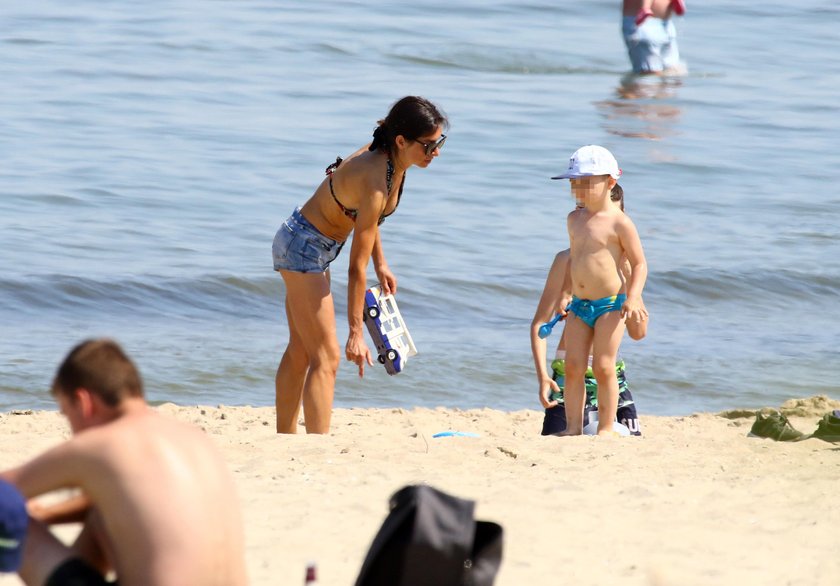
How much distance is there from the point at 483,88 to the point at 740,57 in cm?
610

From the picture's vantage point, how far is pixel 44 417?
6.79 meters

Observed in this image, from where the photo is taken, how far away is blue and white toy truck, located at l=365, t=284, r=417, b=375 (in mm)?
6246

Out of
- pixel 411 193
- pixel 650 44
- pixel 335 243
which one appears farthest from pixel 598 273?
pixel 650 44

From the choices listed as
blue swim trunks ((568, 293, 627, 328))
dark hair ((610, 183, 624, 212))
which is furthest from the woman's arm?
dark hair ((610, 183, 624, 212))

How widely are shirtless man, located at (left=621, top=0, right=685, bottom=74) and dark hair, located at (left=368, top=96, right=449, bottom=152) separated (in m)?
11.7

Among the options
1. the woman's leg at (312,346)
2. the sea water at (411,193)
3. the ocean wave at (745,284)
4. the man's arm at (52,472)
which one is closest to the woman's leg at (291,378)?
the woman's leg at (312,346)

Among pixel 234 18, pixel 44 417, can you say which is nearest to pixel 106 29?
pixel 234 18

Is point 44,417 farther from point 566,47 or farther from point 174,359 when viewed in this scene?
point 566,47

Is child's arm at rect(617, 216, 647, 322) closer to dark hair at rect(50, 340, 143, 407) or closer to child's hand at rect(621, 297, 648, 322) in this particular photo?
child's hand at rect(621, 297, 648, 322)

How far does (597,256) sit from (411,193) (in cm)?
740

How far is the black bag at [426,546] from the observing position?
353 centimetres

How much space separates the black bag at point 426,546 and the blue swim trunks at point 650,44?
15.0 m

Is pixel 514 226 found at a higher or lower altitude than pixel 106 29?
lower

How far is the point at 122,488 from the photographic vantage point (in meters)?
3.11
